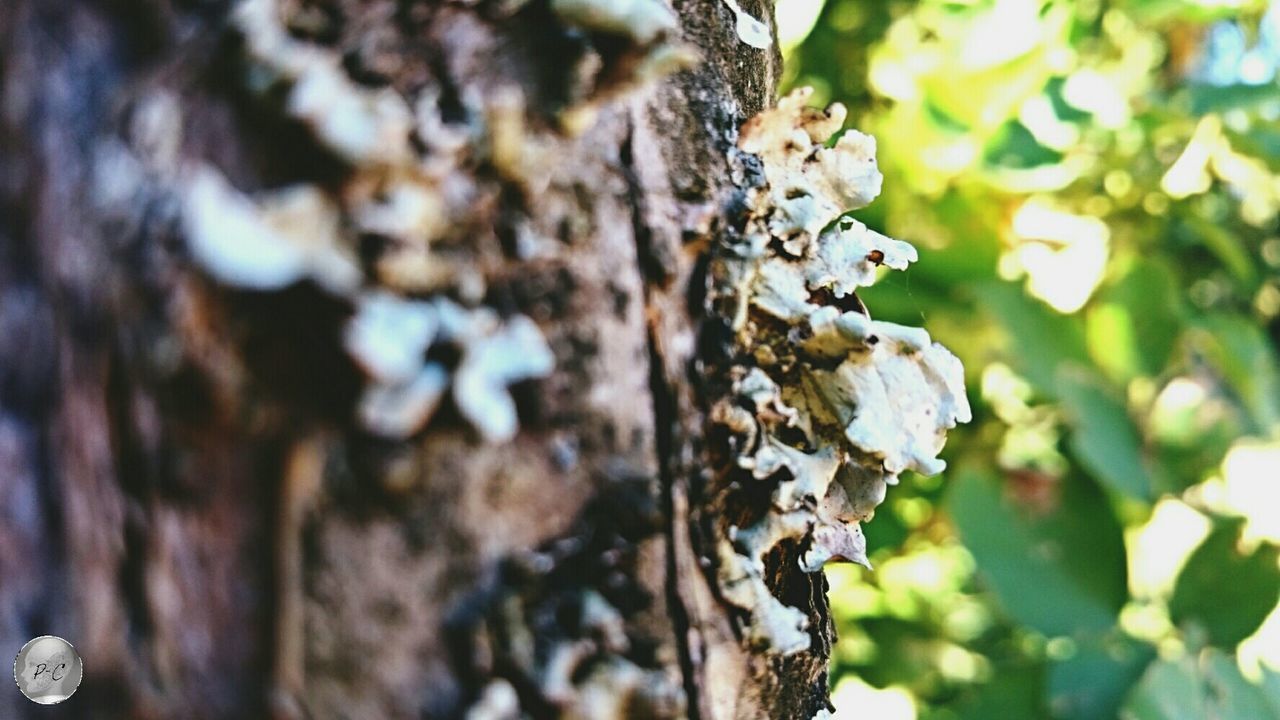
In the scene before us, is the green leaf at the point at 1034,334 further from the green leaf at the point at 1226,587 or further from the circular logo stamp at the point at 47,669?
the circular logo stamp at the point at 47,669

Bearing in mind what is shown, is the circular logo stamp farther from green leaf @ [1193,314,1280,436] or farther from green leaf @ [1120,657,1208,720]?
green leaf @ [1193,314,1280,436]

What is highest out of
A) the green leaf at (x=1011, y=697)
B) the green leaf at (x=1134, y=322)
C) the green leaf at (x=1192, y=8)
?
the green leaf at (x=1192, y=8)

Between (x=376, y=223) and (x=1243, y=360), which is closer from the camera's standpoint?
(x=376, y=223)

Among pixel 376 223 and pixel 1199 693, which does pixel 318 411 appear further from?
pixel 1199 693

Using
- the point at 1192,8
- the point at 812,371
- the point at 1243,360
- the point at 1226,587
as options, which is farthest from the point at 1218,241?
the point at 812,371

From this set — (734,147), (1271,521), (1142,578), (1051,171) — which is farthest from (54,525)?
(1271,521)

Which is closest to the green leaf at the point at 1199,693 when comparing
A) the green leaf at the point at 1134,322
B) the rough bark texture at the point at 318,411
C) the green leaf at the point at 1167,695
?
the green leaf at the point at 1167,695

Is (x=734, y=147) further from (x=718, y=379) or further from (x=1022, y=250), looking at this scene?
(x=1022, y=250)
